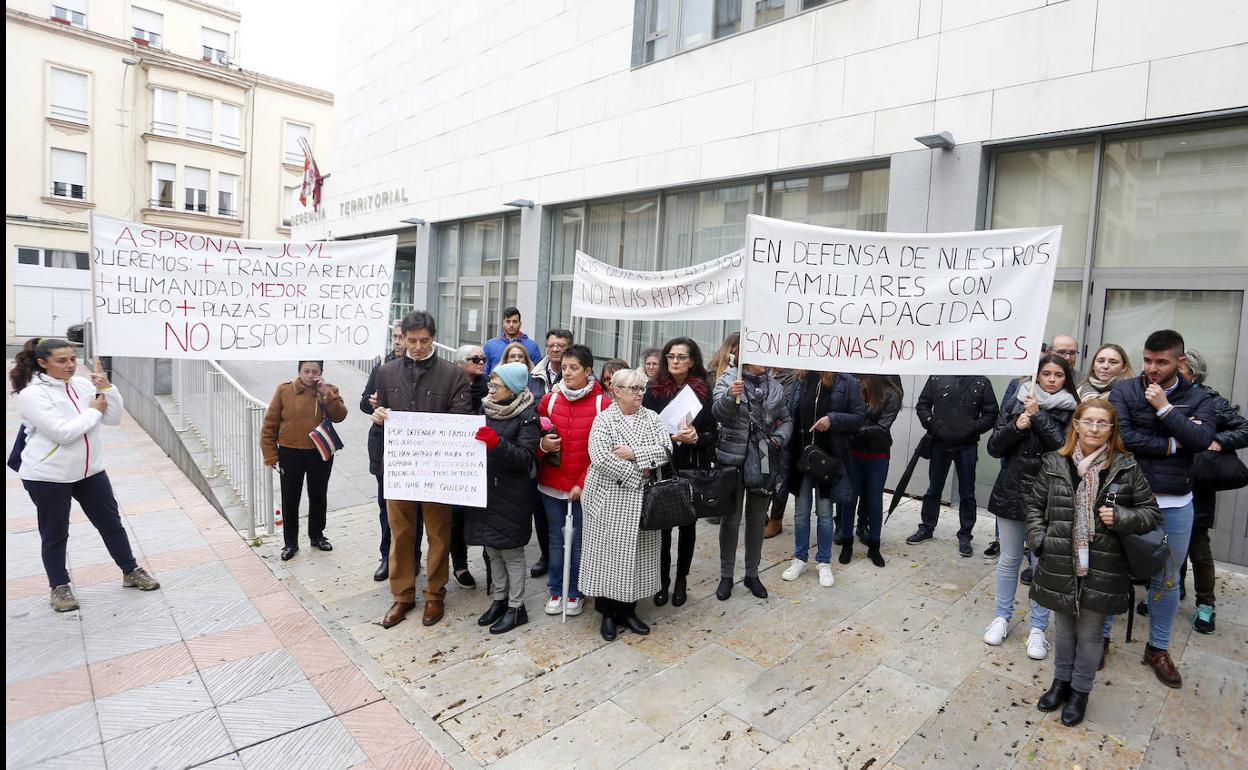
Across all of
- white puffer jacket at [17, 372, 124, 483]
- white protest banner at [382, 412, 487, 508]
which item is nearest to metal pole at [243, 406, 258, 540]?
white puffer jacket at [17, 372, 124, 483]

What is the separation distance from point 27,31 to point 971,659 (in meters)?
42.6

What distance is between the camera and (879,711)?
12.7 ft

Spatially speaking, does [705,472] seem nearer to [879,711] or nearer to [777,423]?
[777,423]

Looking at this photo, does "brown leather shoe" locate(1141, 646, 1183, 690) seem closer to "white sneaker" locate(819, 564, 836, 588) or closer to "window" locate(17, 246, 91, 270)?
"white sneaker" locate(819, 564, 836, 588)

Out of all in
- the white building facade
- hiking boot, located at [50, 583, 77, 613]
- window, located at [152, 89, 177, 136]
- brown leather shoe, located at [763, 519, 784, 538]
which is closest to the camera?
hiking boot, located at [50, 583, 77, 613]

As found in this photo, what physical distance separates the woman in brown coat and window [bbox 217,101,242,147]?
3737 centimetres

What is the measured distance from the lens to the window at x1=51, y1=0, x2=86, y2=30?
110 ft

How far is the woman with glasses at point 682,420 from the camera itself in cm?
509

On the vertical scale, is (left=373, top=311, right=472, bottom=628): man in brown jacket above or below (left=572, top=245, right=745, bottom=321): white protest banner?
below

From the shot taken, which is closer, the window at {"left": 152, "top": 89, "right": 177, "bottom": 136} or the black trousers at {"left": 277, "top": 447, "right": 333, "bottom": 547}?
the black trousers at {"left": 277, "top": 447, "right": 333, "bottom": 547}

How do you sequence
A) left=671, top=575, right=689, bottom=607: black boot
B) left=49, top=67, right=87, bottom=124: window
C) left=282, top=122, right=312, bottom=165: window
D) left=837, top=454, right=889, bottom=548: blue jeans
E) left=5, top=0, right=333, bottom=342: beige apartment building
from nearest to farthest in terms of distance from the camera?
left=671, top=575, right=689, bottom=607: black boot → left=837, top=454, right=889, bottom=548: blue jeans → left=5, top=0, right=333, bottom=342: beige apartment building → left=49, top=67, right=87, bottom=124: window → left=282, top=122, right=312, bottom=165: window

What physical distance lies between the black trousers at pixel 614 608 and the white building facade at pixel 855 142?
4.31 metres

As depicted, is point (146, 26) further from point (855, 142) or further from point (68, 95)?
point (855, 142)

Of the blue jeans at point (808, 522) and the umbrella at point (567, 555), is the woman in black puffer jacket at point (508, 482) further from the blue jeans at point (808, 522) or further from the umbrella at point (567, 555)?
the blue jeans at point (808, 522)
